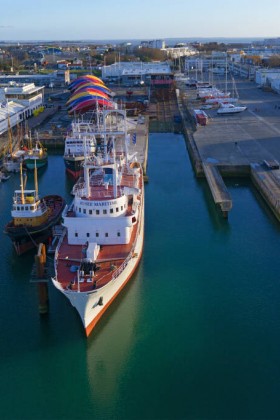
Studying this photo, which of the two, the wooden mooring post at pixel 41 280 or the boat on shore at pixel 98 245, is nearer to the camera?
the boat on shore at pixel 98 245

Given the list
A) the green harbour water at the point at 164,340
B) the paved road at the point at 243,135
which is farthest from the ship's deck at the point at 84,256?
the paved road at the point at 243,135

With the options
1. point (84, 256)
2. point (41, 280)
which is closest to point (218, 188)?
point (84, 256)

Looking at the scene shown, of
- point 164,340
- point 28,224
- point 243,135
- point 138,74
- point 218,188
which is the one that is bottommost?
point 164,340

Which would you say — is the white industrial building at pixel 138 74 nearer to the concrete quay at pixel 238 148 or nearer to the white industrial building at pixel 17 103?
the concrete quay at pixel 238 148

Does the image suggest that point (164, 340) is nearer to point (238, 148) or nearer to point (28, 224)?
point (28, 224)

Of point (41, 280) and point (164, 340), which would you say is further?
point (41, 280)

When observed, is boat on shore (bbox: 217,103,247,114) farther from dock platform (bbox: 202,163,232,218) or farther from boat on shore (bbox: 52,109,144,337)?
boat on shore (bbox: 52,109,144,337)

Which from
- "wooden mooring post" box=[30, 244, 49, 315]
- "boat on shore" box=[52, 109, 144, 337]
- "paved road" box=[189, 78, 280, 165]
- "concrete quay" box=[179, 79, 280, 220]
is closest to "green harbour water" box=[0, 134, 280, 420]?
"wooden mooring post" box=[30, 244, 49, 315]
